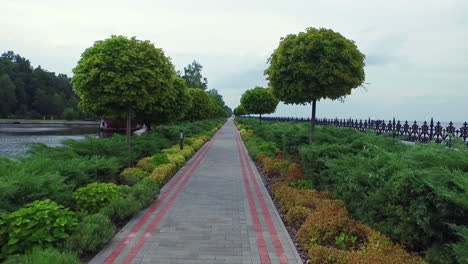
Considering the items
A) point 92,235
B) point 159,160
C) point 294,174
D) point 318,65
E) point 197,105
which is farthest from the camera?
point 197,105

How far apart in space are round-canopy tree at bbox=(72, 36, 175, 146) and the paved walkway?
3.47 meters

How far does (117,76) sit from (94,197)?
5.44 m

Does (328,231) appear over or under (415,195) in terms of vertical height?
under

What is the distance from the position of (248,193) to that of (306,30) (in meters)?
6.27

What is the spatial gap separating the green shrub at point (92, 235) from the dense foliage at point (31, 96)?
96383 mm

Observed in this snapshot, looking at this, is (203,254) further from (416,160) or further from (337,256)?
(416,160)

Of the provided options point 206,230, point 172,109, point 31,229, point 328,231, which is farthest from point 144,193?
point 172,109

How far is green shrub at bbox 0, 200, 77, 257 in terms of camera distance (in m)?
4.84

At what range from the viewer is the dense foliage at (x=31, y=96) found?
300 ft

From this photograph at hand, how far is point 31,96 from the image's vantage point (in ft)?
330

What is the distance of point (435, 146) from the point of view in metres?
5.91

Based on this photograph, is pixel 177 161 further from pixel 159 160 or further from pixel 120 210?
pixel 120 210

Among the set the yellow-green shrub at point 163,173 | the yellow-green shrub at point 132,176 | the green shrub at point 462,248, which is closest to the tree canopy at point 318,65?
the yellow-green shrub at point 163,173

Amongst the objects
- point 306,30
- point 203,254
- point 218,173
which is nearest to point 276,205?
point 203,254
